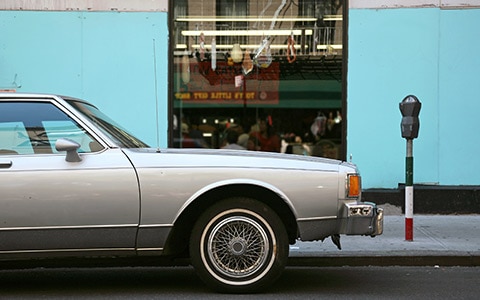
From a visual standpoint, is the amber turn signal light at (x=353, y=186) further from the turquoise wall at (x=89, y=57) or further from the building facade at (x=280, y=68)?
the turquoise wall at (x=89, y=57)

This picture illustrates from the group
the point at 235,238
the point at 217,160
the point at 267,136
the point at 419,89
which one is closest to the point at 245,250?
the point at 235,238

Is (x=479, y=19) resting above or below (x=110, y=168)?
above

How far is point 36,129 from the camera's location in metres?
6.18

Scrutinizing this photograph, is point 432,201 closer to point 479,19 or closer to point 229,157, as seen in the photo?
point 479,19

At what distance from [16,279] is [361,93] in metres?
6.46

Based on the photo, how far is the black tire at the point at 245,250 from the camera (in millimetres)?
6000

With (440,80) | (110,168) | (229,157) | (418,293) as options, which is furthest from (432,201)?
(110,168)

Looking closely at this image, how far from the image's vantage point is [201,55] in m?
12.0

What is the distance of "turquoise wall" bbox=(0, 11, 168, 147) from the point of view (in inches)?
452

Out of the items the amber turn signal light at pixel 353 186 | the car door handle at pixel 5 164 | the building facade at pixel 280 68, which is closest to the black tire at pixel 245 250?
the amber turn signal light at pixel 353 186

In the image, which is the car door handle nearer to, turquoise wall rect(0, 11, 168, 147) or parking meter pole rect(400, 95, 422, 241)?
parking meter pole rect(400, 95, 422, 241)

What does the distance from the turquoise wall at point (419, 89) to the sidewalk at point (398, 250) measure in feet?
6.64

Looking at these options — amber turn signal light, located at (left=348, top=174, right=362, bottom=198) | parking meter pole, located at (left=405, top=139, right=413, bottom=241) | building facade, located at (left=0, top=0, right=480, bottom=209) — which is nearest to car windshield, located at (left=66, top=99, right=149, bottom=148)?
amber turn signal light, located at (left=348, top=174, right=362, bottom=198)

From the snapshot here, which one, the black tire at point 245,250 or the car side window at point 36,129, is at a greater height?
the car side window at point 36,129
